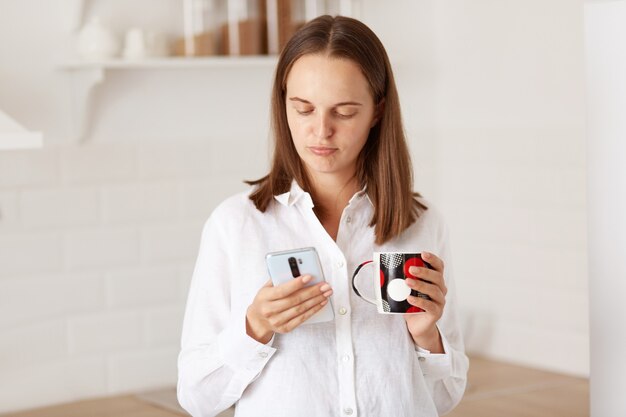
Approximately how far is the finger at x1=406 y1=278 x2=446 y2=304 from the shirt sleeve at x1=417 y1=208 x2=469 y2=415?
3.7 inches

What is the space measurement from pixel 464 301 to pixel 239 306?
1532 mm

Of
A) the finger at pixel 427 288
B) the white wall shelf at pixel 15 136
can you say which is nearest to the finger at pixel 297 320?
the finger at pixel 427 288

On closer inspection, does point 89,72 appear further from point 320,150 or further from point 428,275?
point 428,275

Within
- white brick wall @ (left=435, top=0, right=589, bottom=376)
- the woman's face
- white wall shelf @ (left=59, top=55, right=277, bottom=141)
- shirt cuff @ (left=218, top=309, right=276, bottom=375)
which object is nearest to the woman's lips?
the woman's face

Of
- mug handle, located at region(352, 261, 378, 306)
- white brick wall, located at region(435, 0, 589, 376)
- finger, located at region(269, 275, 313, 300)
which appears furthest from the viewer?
white brick wall, located at region(435, 0, 589, 376)

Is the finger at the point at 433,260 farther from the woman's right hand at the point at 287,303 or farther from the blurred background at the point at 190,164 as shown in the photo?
the blurred background at the point at 190,164

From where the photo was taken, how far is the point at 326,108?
1290 mm

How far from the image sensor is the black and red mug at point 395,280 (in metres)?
1.27

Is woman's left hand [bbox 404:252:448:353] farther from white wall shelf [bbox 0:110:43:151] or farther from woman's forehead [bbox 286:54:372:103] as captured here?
white wall shelf [bbox 0:110:43:151]

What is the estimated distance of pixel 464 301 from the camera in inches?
109

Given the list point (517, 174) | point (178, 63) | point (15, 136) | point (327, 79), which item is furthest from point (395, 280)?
point (517, 174)

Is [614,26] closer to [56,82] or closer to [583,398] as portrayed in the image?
[583,398]

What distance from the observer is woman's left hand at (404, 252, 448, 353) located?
4.16 ft

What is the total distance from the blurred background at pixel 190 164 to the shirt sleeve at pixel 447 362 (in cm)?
103
